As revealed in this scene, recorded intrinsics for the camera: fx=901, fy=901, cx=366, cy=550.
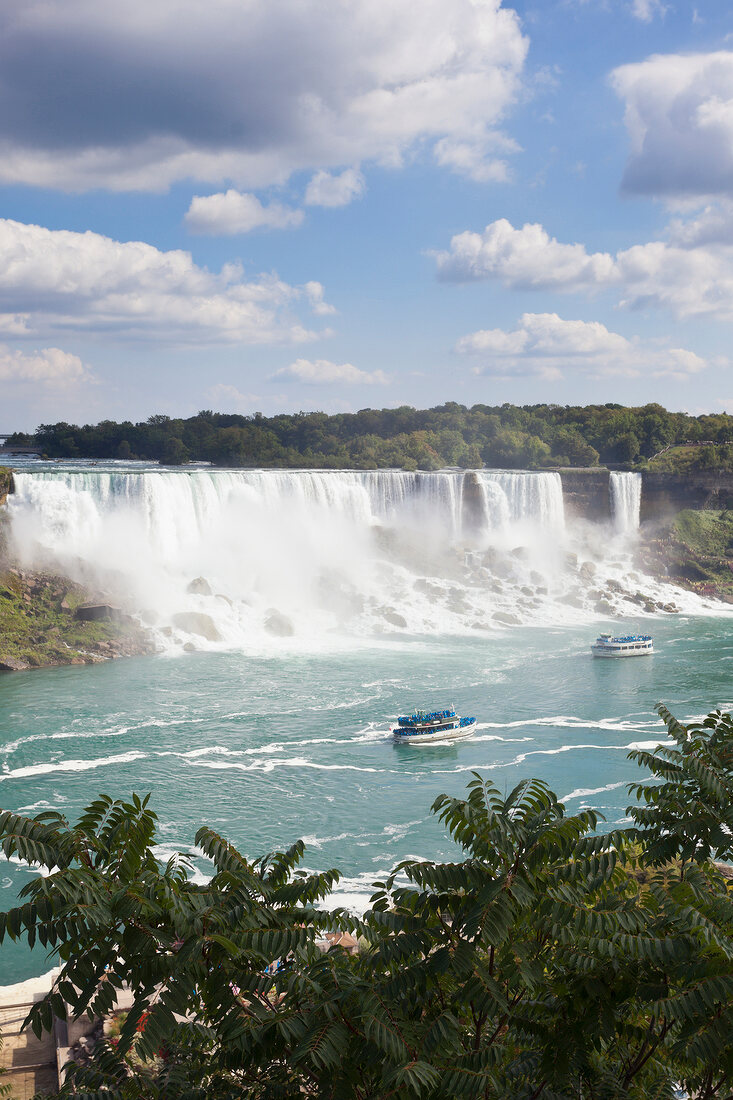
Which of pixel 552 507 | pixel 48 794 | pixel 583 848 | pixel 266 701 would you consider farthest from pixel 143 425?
pixel 583 848

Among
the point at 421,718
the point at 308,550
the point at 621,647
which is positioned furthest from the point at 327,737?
the point at 308,550

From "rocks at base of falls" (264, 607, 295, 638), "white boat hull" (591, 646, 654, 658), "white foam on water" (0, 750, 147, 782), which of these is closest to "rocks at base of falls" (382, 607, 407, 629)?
"rocks at base of falls" (264, 607, 295, 638)

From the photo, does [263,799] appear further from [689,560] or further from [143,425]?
[143,425]

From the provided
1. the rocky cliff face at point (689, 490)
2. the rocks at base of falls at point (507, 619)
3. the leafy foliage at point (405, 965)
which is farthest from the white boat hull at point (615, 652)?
the leafy foliage at point (405, 965)

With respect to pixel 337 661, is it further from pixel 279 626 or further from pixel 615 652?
pixel 615 652

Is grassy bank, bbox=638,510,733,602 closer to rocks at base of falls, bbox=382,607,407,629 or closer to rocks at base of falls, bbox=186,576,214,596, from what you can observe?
rocks at base of falls, bbox=382,607,407,629
